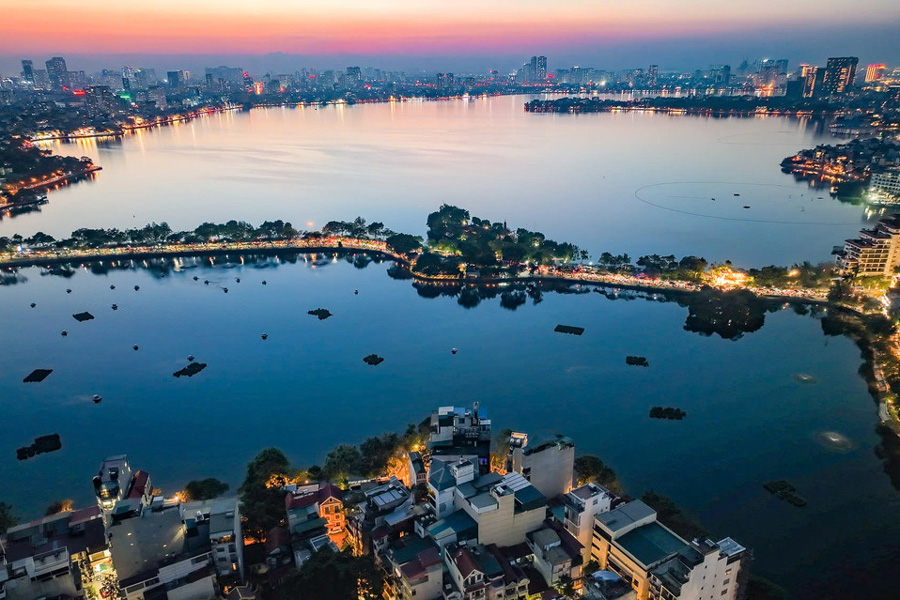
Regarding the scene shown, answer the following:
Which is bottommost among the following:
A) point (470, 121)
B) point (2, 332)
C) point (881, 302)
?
point (2, 332)

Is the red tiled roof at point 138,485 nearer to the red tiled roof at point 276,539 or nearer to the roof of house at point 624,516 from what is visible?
the red tiled roof at point 276,539

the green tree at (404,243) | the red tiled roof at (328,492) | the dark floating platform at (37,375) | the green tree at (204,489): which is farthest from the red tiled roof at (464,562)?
the green tree at (404,243)

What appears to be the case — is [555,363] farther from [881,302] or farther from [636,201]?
[636,201]

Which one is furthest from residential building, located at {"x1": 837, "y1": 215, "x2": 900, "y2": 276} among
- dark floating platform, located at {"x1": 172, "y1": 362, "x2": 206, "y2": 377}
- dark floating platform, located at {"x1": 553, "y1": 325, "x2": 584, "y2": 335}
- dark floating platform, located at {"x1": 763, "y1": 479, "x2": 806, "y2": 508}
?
dark floating platform, located at {"x1": 172, "y1": 362, "x2": 206, "y2": 377}

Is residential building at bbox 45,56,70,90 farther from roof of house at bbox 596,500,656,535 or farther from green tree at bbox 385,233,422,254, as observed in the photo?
roof of house at bbox 596,500,656,535

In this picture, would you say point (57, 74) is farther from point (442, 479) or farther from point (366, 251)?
point (442, 479)

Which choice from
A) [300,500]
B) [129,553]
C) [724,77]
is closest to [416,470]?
[300,500]

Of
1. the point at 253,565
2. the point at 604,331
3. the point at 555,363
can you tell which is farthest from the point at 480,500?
the point at 604,331

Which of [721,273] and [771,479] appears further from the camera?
[721,273]

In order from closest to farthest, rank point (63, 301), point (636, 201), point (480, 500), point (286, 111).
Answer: point (480, 500) → point (63, 301) → point (636, 201) → point (286, 111)
